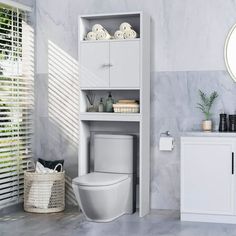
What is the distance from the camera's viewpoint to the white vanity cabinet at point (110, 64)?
4.81m

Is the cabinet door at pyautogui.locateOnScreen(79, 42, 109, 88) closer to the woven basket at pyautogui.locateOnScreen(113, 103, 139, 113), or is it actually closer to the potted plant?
the woven basket at pyautogui.locateOnScreen(113, 103, 139, 113)

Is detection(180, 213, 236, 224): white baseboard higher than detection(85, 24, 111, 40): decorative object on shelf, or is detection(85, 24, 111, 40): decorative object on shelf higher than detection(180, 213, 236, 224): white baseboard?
detection(85, 24, 111, 40): decorative object on shelf

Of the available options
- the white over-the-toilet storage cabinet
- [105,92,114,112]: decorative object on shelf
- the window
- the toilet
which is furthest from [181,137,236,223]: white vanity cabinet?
the window

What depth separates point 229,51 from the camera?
4832mm

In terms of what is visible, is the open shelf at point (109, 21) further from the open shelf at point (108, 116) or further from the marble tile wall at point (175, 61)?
the open shelf at point (108, 116)

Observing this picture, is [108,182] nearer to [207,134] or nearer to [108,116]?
[108,116]

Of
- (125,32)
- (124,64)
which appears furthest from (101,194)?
(125,32)

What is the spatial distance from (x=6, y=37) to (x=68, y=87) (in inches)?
32.3

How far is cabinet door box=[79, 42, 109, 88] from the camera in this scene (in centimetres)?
492

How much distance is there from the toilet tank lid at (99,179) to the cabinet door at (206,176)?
0.58 m

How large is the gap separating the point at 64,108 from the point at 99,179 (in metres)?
1.16

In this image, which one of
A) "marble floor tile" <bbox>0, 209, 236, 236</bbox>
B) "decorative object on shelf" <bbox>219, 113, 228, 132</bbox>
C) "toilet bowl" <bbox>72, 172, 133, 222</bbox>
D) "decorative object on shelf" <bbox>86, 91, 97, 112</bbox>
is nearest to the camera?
"marble floor tile" <bbox>0, 209, 236, 236</bbox>

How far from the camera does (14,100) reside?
5.15 meters

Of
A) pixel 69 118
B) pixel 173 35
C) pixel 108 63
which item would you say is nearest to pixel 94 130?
pixel 69 118
